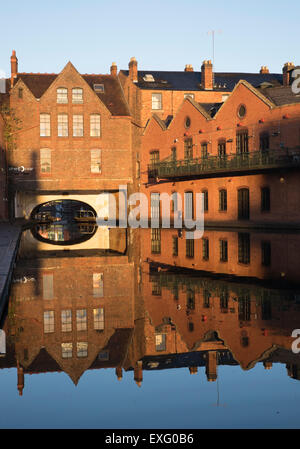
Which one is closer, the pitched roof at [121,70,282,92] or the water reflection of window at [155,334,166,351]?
the water reflection of window at [155,334,166,351]

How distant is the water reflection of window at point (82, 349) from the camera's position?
21.1ft

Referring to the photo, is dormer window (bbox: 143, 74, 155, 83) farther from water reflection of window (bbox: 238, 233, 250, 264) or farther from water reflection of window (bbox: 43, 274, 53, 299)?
water reflection of window (bbox: 43, 274, 53, 299)

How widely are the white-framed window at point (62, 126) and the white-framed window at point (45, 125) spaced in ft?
2.84

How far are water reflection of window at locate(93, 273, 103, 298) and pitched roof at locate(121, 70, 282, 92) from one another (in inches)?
1615

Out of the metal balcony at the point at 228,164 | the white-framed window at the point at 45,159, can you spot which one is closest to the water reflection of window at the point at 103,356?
the metal balcony at the point at 228,164

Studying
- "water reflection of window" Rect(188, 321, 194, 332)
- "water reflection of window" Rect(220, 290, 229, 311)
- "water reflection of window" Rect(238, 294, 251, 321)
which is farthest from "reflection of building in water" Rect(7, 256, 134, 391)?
"water reflection of window" Rect(238, 294, 251, 321)

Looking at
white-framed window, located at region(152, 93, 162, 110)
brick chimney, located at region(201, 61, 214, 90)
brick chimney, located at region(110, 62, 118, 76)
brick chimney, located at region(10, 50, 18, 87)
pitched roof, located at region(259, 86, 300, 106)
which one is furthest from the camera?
brick chimney, located at region(201, 61, 214, 90)

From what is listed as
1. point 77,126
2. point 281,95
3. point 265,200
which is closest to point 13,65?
point 77,126

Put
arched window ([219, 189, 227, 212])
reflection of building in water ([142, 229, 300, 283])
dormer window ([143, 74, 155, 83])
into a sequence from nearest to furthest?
reflection of building in water ([142, 229, 300, 283]), arched window ([219, 189, 227, 212]), dormer window ([143, 74, 155, 83])

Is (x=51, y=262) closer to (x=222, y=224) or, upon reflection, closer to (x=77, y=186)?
(x=222, y=224)

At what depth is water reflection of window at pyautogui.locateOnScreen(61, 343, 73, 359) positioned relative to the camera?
6.35 meters

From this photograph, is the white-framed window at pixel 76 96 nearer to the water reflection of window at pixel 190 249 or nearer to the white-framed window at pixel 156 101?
the white-framed window at pixel 156 101

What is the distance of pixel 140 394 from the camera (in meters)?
5.11

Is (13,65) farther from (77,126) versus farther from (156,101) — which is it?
(156,101)
